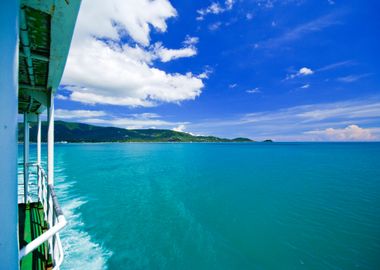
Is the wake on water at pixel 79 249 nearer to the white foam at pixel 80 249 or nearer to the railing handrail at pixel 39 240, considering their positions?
the white foam at pixel 80 249

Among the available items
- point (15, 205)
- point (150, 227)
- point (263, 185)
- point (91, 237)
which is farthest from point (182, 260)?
point (263, 185)

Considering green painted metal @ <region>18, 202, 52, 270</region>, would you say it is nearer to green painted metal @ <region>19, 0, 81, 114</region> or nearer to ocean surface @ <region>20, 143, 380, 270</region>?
ocean surface @ <region>20, 143, 380, 270</region>

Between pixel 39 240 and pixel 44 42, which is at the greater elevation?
pixel 44 42

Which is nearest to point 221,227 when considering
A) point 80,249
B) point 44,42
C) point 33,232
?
point 80,249

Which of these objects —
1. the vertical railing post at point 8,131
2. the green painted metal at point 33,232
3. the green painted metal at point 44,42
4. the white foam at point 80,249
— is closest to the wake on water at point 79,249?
the white foam at point 80,249

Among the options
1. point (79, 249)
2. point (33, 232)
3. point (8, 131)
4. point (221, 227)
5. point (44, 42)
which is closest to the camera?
point (8, 131)

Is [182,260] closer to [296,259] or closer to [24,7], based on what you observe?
[296,259]

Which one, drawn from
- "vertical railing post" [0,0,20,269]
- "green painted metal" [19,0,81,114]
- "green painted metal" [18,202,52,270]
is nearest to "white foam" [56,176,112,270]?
"green painted metal" [18,202,52,270]

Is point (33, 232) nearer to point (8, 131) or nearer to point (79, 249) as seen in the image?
point (79, 249)
